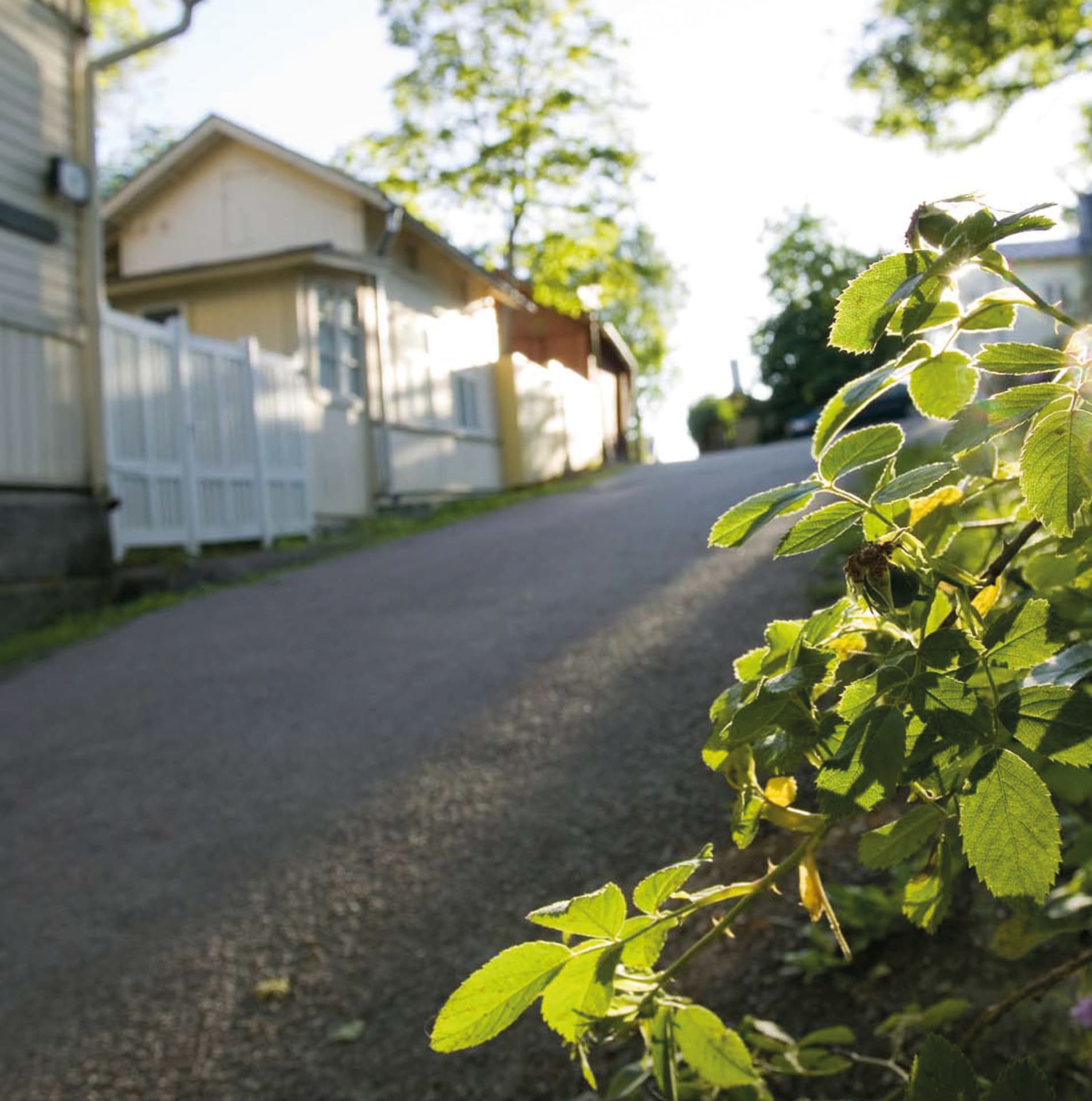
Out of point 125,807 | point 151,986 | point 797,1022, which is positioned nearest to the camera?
point 797,1022

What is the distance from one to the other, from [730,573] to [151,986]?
16.0 ft

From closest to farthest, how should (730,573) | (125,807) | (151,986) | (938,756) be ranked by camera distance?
(938,756) < (151,986) < (125,807) < (730,573)

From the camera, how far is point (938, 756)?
21.5 inches

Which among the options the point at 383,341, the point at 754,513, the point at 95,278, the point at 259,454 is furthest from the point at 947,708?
the point at 383,341

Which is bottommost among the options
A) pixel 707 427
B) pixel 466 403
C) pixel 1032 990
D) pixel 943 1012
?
pixel 943 1012

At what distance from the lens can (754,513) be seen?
0.63m

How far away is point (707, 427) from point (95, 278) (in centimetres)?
2168

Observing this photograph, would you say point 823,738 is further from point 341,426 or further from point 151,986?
point 341,426

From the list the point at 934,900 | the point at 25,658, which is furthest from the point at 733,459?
the point at 934,900

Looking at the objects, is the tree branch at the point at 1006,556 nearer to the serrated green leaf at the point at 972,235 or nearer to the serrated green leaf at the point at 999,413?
the serrated green leaf at the point at 999,413

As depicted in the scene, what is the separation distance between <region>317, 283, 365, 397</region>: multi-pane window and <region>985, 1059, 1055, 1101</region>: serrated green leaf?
1566cm

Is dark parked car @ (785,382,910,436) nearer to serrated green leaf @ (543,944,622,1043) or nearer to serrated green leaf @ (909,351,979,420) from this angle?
serrated green leaf @ (909,351,979,420)

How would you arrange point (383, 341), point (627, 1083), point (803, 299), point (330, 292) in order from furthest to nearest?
point (383, 341), point (330, 292), point (803, 299), point (627, 1083)

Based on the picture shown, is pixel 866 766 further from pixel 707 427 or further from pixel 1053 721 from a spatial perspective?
pixel 707 427
